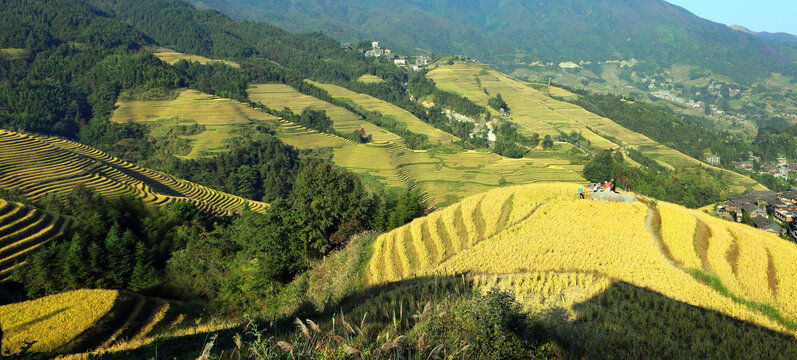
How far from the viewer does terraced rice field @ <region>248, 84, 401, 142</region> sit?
87.6 metres

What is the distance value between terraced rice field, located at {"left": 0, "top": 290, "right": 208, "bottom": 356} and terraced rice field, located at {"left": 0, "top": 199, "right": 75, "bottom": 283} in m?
13.4

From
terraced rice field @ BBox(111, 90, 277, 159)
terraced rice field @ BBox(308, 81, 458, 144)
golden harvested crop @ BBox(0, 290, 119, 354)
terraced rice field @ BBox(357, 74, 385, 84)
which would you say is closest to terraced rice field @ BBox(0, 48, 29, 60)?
terraced rice field @ BBox(111, 90, 277, 159)

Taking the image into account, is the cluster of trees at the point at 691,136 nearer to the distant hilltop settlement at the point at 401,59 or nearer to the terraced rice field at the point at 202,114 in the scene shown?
the distant hilltop settlement at the point at 401,59

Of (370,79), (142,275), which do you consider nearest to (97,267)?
(142,275)

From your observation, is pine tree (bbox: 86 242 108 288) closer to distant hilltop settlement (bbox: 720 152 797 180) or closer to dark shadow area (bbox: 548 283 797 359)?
dark shadow area (bbox: 548 283 797 359)

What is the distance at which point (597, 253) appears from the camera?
13711 millimetres

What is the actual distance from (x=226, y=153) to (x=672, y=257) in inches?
2617

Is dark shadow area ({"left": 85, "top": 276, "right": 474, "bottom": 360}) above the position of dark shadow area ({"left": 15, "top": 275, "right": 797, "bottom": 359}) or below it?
below

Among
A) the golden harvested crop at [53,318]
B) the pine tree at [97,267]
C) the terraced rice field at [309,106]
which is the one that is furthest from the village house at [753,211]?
the pine tree at [97,267]

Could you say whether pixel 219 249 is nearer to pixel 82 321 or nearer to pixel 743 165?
pixel 82 321

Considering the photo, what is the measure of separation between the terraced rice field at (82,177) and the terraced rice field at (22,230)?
39.4ft

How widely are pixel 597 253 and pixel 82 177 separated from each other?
5490 cm

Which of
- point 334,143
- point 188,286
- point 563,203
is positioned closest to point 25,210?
point 188,286

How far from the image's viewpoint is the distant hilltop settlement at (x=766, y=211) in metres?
40.4
